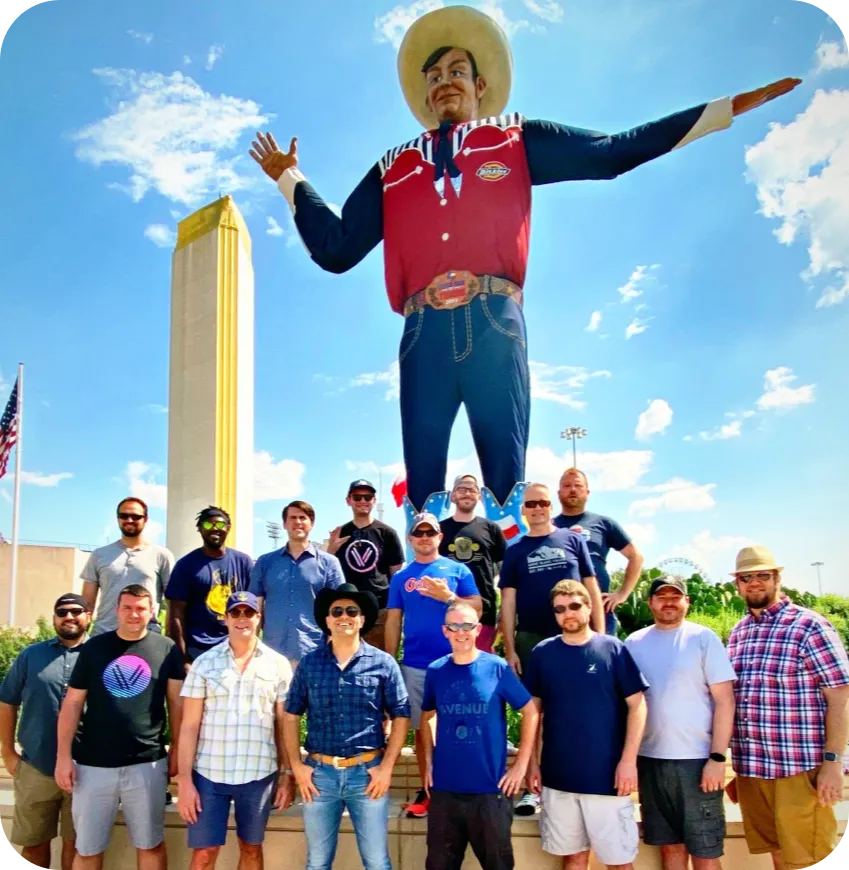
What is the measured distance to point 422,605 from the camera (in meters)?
3.87

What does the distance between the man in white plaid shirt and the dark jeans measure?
73cm

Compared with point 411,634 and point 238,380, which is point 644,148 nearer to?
point 411,634

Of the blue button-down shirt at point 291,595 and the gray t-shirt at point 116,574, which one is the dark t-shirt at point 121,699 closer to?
the blue button-down shirt at point 291,595

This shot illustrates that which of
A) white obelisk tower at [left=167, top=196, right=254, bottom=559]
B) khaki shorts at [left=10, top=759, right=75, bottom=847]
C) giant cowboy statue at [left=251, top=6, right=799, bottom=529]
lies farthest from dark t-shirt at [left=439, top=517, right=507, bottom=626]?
white obelisk tower at [left=167, top=196, right=254, bottom=559]

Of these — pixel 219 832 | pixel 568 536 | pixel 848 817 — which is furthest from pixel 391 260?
pixel 848 817

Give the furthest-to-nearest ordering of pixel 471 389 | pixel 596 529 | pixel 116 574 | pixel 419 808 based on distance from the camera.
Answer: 1. pixel 471 389
2. pixel 596 529
3. pixel 116 574
4. pixel 419 808

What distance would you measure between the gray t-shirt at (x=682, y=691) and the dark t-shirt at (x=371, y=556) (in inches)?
68.8

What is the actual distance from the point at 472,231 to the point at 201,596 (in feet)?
10.8

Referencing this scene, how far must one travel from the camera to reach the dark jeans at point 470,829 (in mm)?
3129

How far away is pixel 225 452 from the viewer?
31.9 feet

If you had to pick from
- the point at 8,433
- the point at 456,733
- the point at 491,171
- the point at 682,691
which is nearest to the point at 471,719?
the point at 456,733

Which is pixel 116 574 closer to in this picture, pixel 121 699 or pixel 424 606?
pixel 121 699

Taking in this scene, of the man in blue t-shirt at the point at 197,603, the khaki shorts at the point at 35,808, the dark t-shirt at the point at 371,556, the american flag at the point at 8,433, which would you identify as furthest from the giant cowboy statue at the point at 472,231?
the american flag at the point at 8,433

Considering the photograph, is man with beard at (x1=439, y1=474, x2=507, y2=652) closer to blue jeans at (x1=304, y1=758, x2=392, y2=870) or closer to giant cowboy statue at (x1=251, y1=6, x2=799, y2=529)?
→ giant cowboy statue at (x1=251, y1=6, x2=799, y2=529)
